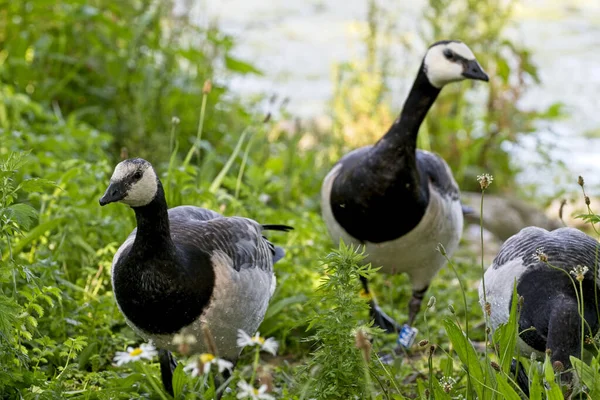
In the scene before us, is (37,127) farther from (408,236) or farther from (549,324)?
(549,324)

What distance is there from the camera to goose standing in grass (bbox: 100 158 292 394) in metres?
3.21

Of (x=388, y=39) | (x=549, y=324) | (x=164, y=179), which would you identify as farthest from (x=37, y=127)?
(x=549, y=324)

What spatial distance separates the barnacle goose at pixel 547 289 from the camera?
3.06 metres

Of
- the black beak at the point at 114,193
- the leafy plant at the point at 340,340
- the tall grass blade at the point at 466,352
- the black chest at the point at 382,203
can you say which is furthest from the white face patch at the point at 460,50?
the black beak at the point at 114,193

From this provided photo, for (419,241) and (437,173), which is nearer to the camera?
(419,241)

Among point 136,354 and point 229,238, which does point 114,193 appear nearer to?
point 229,238

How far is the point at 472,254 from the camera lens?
21.0 ft

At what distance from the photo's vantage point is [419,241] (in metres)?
4.56

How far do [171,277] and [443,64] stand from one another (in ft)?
6.75

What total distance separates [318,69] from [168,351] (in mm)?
8285

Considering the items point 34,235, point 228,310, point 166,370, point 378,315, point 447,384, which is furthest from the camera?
point 378,315

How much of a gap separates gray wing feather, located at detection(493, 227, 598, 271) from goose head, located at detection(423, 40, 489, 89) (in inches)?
41.7

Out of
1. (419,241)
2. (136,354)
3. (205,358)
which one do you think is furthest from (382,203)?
(205,358)

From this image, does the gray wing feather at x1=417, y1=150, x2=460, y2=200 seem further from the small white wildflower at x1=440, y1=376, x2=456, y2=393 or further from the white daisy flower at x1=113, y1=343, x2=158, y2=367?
the white daisy flower at x1=113, y1=343, x2=158, y2=367
